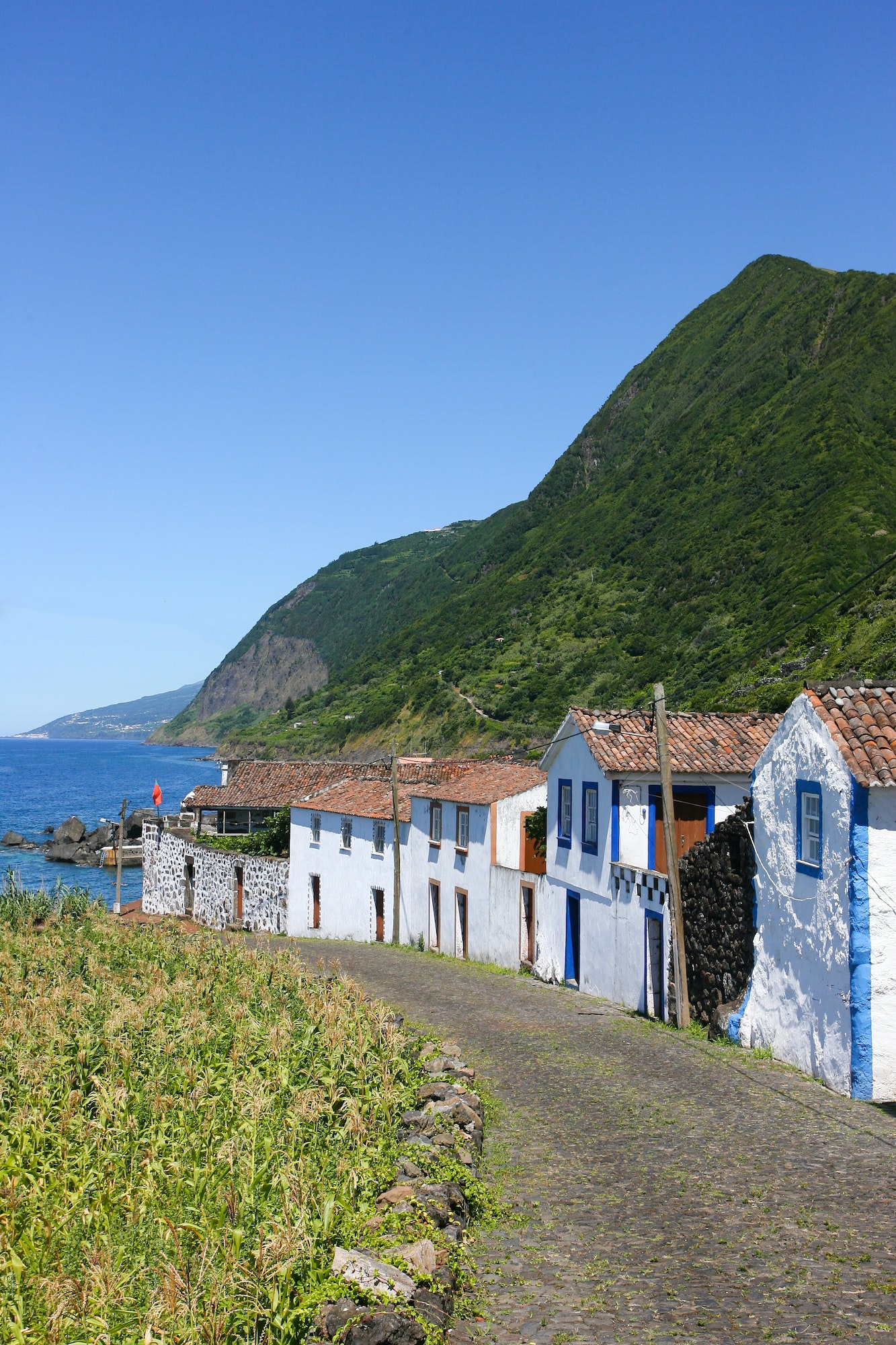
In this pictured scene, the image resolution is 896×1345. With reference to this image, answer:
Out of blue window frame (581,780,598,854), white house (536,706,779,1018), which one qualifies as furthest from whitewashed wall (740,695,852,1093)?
blue window frame (581,780,598,854)

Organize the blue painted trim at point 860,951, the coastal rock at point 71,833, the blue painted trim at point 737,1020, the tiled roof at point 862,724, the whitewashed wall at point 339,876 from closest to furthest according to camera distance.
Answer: the blue painted trim at point 860,951 < the tiled roof at point 862,724 < the blue painted trim at point 737,1020 < the whitewashed wall at point 339,876 < the coastal rock at point 71,833

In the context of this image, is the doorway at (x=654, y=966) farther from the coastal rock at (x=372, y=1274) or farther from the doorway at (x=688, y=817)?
the coastal rock at (x=372, y=1274)

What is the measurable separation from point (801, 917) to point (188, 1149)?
29.4 feet

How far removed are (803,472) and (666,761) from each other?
86.9 m

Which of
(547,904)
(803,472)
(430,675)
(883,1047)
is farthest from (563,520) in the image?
(883,1047)

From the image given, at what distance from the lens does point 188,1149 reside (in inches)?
456

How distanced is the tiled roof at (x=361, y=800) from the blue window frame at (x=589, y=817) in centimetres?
1344

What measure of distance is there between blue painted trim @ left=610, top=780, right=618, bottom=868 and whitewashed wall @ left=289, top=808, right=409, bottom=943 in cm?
1581

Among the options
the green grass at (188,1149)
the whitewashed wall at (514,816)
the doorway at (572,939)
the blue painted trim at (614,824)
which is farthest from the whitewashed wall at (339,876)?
the green grass at (188,1149)

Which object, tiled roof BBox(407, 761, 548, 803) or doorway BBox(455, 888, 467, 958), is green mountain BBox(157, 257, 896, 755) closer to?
tiled roof BBox(407, 761, 548, 803)

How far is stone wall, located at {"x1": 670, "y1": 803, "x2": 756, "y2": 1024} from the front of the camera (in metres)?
18.2

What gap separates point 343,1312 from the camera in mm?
7398

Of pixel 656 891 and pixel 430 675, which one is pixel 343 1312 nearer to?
pixel 656 891

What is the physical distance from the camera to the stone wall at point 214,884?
1863 inches
